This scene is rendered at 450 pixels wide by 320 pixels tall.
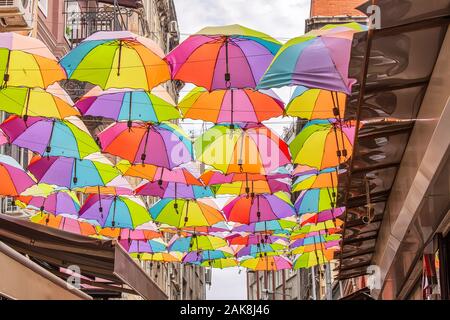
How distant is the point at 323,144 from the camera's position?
14.0 meters

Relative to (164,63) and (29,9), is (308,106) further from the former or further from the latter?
(29,9)

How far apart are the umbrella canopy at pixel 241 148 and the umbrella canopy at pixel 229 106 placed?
894 mm

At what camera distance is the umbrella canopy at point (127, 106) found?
13375 millimetres

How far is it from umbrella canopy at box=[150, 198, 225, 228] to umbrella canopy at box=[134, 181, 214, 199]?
2.78ft

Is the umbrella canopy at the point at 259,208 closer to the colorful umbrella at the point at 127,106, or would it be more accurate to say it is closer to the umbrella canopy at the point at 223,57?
the colorful umbrella at the point at 127,106

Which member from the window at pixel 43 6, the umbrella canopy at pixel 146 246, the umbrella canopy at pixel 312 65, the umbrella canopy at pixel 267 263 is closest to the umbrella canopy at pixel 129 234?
the umbrella canopy at pixel 146 246

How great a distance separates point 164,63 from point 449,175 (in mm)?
5254

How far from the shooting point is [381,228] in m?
14.6

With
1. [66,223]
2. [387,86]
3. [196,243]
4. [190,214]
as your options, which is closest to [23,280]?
[387,86]

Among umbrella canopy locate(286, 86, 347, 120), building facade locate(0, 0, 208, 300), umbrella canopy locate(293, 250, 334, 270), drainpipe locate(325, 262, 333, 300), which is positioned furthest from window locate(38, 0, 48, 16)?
drainpipe locate(325, 262, 333, 300)

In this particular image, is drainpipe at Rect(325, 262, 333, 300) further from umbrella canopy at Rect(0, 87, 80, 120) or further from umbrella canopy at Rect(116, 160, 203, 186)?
umbrella canopy at Rect(0, 87, 80, 120)

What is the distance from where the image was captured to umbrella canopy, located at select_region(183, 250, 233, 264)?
895 inches

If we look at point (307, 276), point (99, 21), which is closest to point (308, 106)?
point (99, 21)

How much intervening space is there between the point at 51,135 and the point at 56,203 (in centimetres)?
396
